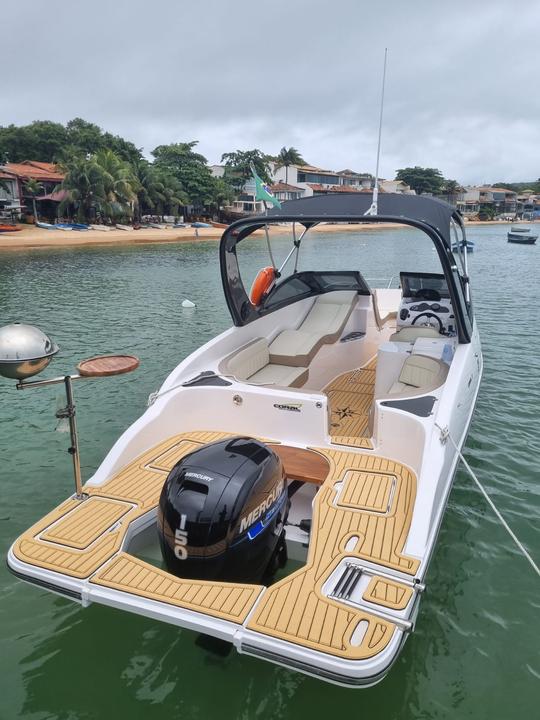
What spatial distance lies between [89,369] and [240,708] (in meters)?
2.05

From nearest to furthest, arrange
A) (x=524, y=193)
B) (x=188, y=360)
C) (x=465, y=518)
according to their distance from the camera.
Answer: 1. (x=465, y=518)
2. (x=188, y=360)
3. (x=524, y=193)

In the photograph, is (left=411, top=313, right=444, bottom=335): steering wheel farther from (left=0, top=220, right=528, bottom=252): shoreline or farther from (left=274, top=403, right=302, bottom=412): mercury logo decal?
(left=0, top=220, right=528, bottom=252): shoreline

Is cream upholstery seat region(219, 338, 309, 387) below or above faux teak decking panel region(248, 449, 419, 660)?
above

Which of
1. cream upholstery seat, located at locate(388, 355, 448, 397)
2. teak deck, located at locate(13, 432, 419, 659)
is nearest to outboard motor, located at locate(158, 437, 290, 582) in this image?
teak deck, located at locate(13, 432, 419, 659)

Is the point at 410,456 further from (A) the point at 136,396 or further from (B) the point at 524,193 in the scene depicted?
(B) the point at 524,193

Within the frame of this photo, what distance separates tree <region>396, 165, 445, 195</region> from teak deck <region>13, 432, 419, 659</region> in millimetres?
94783

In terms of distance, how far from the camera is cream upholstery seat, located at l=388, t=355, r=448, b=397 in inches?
184

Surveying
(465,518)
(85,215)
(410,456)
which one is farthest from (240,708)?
(85,215)

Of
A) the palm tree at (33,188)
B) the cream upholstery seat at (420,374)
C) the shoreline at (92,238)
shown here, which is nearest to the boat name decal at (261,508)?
the cream upholstery seat at (420,374)

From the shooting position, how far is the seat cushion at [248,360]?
496 centimetres

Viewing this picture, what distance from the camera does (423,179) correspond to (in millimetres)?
90125

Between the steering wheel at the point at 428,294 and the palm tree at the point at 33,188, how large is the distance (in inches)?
1565

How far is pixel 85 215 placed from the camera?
41.8 meters

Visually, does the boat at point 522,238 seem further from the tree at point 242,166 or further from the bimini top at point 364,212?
the bimini top at point 364,212
